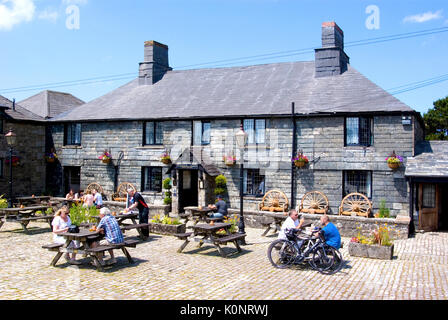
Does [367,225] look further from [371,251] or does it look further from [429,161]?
[429,161]

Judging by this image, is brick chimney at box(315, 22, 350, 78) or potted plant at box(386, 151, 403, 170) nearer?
potted plant at box(386, 151, 403, 170)

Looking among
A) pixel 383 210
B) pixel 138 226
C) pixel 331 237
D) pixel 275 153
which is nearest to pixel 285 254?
pixel 331 237

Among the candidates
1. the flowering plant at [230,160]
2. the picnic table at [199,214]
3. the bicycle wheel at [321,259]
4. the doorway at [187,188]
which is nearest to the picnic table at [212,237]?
the bicycle wheel at [321,259]

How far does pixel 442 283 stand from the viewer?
927 centimetres

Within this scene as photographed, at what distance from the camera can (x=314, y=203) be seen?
18703 millimetres

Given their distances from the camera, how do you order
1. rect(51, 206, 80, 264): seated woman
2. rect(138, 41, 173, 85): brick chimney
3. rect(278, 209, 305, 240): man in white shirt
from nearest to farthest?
1. rect(51, 206, 80, 264): seated woman
2. rect(278, 209, 305, 240): man in white shirt
3. rect(138, 41, 173, 85): brick chimney

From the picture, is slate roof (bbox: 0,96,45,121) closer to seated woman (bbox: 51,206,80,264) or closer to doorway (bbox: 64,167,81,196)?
doorway (bbox: 64,167,81,196)

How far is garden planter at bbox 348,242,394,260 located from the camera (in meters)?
11.7

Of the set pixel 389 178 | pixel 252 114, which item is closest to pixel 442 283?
pixel 389 178

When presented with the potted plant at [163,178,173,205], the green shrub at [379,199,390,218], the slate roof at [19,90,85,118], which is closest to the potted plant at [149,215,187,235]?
the potted plant at [163,178,173,205]

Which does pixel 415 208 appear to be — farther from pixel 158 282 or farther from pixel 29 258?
pixel 29 258

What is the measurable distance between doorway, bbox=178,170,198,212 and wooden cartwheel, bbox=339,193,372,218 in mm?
7655

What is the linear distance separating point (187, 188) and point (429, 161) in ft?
36.9

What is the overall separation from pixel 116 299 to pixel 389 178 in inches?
525
